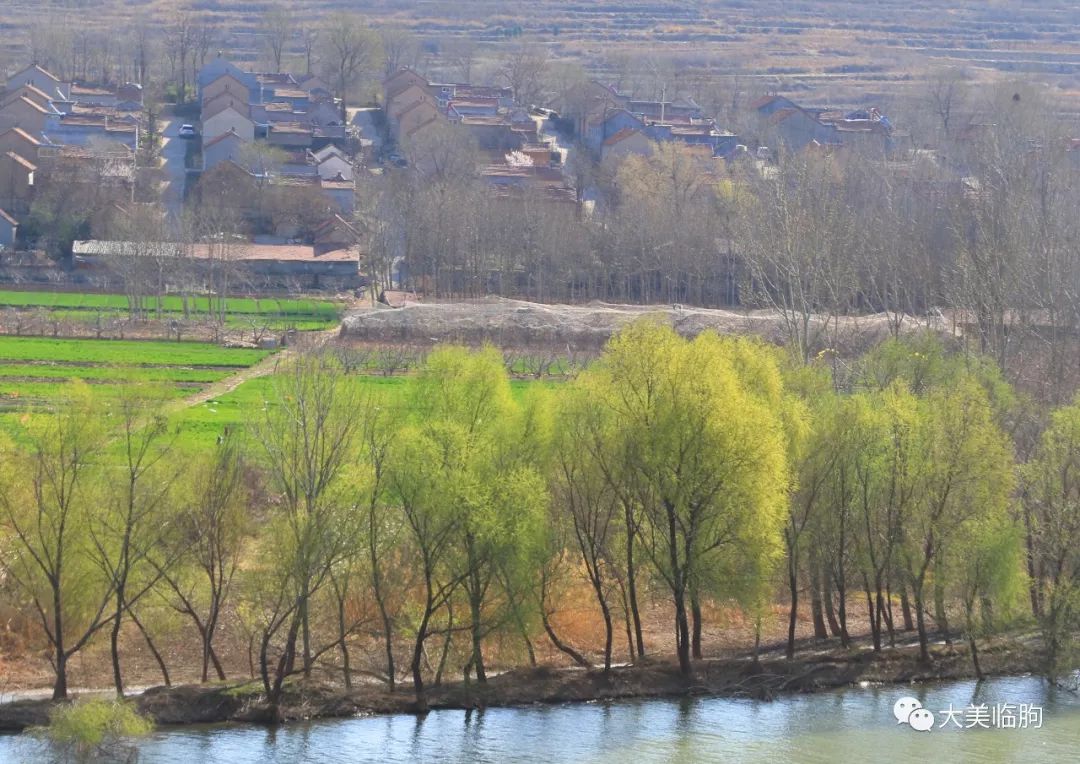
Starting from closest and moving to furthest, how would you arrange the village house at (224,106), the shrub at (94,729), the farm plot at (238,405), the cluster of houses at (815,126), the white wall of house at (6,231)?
the shrub at (94,729), the farm plot at (238,405), the white wall of house at (6,231), the village house at (224,106), the cluster of houses at (815,126)

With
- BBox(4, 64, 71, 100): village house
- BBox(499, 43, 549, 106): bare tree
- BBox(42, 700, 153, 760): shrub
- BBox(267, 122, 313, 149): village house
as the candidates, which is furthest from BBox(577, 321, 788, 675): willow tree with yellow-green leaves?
BBox(499, 43, 549, 106): bare tree

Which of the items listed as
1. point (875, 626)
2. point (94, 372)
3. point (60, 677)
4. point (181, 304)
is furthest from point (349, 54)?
point (60, 677)

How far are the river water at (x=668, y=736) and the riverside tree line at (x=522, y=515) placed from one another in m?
1.15

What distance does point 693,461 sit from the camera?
2839cm

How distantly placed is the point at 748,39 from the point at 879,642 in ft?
382

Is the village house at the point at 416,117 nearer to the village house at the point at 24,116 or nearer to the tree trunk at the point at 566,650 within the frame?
the village house at the point at 24,116

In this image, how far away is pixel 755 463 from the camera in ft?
93.3

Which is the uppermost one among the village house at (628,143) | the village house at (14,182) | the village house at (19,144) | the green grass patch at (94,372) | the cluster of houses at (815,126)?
the cluster of houses at (815,126)

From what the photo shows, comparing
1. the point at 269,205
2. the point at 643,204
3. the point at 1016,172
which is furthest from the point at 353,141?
the point at 1016,172

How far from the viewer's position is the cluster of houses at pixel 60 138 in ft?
258

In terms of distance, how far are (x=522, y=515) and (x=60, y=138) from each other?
66.9 meters

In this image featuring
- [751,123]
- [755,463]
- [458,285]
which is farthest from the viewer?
[751,123]

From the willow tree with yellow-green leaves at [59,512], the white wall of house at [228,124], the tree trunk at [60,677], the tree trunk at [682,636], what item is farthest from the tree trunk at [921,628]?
the white wall of house at [228,124]

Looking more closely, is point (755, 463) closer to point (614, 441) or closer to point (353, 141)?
point (614, 441)
